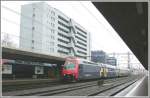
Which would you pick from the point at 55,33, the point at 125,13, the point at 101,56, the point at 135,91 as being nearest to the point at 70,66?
the point at 135,91

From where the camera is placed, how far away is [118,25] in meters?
11.5

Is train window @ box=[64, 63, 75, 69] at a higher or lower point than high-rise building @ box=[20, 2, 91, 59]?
lower

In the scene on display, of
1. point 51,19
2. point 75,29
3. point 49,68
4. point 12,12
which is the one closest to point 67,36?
point 75,29

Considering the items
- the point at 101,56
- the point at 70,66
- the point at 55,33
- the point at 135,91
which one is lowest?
the point at 135,91

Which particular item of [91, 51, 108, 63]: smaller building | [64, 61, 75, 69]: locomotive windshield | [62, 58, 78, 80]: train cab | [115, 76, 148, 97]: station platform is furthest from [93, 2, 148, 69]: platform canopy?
[91, 51, 108, 63]: smaller building

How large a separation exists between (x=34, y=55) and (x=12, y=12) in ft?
20.3

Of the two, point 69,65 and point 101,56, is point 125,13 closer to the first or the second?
point 69,65

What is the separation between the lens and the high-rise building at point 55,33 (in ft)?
195

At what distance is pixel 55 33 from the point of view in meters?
64.8

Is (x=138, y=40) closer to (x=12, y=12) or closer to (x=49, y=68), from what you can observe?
(x=12, y=12)

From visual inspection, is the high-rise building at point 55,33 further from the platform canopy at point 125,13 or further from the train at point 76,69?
the platform canopy at point 125,13

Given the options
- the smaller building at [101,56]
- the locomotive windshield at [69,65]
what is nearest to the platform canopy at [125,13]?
the locomotive windshield at [69,65]

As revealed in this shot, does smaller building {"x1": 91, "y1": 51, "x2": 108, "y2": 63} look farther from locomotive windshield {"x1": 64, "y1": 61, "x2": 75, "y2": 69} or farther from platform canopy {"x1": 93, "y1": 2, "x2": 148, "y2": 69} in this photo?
platform canopy {"x1": 93, "y1": 2, "x2": 148, "y2": 69}

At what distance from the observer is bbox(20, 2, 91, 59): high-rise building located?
2338 inches
